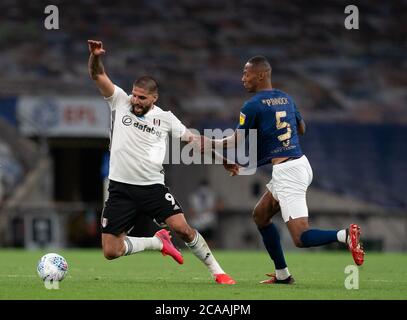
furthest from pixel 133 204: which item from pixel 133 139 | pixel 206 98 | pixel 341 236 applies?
pixel 206 98

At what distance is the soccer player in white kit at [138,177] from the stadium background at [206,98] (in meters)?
12.5

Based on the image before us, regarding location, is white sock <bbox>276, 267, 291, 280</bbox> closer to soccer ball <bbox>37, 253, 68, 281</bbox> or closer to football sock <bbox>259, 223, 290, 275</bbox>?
football sock <bbox>259, 223, 290, 275</bbox>

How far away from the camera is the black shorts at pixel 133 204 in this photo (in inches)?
406

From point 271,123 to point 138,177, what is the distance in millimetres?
1363

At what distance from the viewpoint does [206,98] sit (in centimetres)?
2714

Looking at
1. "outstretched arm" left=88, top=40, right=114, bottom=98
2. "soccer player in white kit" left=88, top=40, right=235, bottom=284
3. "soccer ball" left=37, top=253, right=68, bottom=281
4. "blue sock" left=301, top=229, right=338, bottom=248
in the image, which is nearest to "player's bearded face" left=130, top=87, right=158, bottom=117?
"soccer player in white kit" left=88, top=40, right=235, bottom=284

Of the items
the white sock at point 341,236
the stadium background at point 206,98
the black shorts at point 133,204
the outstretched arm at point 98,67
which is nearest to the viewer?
the white sock at point 341,236

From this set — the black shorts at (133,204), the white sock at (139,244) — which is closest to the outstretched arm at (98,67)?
the black shorts at (133,204)

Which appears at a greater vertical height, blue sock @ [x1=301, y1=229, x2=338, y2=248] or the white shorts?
the white shorts

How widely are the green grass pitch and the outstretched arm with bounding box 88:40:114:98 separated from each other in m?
1.84

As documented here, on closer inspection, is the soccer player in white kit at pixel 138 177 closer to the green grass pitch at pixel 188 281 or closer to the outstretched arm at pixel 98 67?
the outstretched arm at pixel 98 67

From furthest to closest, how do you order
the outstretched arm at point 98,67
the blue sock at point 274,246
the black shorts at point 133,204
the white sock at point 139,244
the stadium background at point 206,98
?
the stadium background at point 206,98, the blue sock at point 274,246, the white sock at point 139,244, the black shorts at point 133,204, the outstretched arm at point 98,67

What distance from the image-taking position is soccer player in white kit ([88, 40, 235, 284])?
10250 mm
